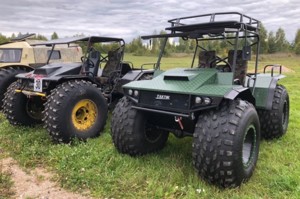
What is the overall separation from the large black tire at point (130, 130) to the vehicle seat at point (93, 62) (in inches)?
101

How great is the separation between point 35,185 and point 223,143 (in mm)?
2525

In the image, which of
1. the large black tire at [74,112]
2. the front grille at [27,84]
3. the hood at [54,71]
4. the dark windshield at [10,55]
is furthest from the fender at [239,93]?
the dark windshield at [10,55]

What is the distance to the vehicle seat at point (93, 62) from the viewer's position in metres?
7.31

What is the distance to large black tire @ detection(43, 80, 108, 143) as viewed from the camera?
566 cm

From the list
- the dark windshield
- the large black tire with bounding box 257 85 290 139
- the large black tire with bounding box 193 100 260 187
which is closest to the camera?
the large black tire with bounding box 193 100 260 187

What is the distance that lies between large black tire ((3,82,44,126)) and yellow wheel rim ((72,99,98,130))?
1435mm

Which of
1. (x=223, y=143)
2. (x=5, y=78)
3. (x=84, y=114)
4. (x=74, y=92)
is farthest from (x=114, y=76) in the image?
(x=223, y=143)

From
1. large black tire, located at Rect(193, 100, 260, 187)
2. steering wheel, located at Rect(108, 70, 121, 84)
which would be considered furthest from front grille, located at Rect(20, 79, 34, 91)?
large black tire, located at Rect(193, 100, 260, 187)

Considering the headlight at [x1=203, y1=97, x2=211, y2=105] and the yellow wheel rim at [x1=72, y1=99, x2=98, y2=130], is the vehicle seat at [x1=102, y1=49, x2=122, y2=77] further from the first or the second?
the headlight at [x1=203, y1=97, x2=211, y2=105]

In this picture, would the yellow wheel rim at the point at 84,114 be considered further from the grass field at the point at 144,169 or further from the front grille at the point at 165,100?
the front grille at the point at 165,100

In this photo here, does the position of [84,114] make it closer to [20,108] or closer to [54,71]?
[54,71]

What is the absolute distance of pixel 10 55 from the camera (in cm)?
1052

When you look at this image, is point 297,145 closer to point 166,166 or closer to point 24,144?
point 166,166

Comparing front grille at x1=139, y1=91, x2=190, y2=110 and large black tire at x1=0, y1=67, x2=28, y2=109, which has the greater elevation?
front grille at x1=139, y1=91, x2=190, y2=110
